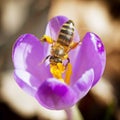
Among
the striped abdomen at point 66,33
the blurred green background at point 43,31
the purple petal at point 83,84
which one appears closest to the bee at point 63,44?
the striped abdomen at point 66,33

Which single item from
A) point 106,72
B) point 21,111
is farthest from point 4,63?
point 106,72

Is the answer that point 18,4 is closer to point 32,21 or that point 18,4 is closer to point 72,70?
point 32,21

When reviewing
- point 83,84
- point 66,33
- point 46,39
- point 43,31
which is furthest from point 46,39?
point 43,31

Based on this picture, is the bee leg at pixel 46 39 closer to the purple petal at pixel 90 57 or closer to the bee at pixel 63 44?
the bee at pixel 63 44

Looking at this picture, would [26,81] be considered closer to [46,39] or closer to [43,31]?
[46,39]

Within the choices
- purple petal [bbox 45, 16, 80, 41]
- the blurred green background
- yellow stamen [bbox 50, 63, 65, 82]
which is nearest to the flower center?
yellow stamen [bbox 50, 63, 65, 82]

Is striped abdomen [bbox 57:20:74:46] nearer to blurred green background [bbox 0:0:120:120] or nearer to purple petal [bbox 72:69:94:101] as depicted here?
purple petal [bbox 72:69:94:101]

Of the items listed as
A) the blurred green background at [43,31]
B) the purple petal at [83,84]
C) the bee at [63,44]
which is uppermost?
the bee at [63,44]
